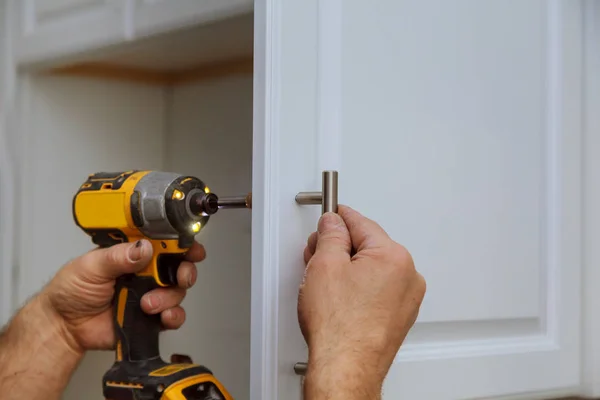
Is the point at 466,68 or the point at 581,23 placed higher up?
the point at 581,23

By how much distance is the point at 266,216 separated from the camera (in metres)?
0.80

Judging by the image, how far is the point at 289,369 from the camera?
82 centimetres

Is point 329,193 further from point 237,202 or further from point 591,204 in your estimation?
point 591,204

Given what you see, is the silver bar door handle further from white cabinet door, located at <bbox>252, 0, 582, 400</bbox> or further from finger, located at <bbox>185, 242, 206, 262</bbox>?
finger, located at <bbox>185, 242, 206, 262</bbox>

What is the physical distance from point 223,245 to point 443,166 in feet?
1.69

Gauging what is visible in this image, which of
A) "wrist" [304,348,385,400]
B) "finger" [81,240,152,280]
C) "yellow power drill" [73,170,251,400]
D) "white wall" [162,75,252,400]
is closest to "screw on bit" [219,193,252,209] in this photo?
"yellow power drill" [73,170,251,400]

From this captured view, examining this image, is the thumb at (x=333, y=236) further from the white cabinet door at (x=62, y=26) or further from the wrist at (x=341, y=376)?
the white cabinet door at (x=62, y=26)

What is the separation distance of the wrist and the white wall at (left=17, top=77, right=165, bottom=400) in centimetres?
79

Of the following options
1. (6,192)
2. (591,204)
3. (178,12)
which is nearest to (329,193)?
(178,12)

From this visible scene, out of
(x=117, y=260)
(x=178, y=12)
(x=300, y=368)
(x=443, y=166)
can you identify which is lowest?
(x=300, y=368)

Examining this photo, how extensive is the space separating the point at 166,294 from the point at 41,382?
30cm

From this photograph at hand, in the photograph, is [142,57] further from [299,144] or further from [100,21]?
[299,144]

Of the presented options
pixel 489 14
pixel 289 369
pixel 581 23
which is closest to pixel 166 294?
pixel 289 369

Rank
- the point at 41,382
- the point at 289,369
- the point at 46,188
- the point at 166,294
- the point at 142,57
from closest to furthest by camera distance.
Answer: the point at 289,369 < the point at 166,294 < the point at 41,382 < the point at 142,57 < the point at 46,188
